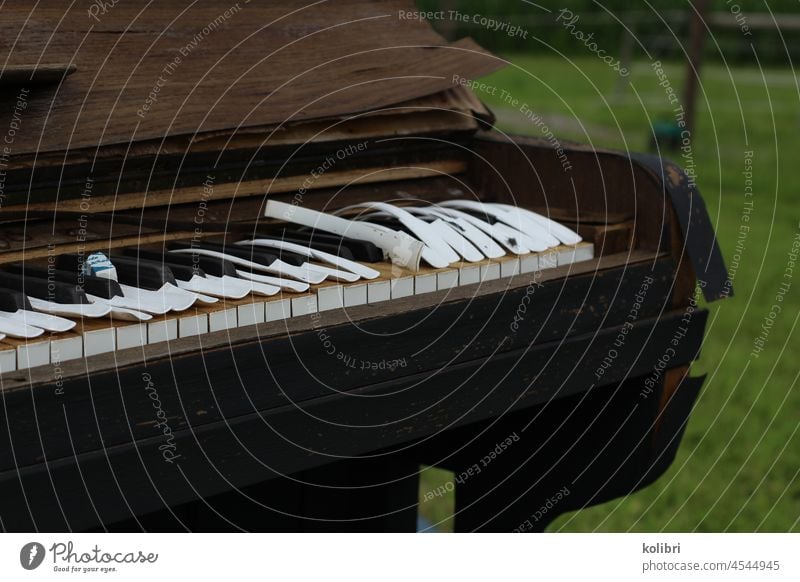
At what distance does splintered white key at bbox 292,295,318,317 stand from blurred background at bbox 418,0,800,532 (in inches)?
30.8

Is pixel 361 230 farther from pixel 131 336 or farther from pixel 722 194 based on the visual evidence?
pixel 722 194

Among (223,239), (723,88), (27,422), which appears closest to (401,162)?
(223,239)

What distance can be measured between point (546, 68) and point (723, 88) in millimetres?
1919

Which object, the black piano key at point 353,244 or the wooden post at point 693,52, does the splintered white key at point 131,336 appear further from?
the wooden post at point 693,52

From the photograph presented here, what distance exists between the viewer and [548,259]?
179cm

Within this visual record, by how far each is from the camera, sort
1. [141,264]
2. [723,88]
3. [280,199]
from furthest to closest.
Answer: [723,88] → [280,199] → [141,264]

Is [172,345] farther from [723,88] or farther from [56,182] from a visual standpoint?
[723,88]

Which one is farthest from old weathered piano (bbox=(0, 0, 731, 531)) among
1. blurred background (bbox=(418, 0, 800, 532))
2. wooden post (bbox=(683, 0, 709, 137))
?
wooden post (bbox=(683, 0, 709, 137))

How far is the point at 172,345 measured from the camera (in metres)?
1.31

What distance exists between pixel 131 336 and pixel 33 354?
12cm

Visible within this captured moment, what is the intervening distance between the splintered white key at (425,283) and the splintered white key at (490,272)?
10 cm

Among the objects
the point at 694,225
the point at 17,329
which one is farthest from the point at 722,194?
the point at 17,329

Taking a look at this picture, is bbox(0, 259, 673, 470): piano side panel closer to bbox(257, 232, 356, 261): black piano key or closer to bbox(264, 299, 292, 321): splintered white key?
bbox(264, 299, 292, 321): splintered white key

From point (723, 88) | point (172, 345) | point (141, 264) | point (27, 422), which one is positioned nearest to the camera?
point (27, 422)
